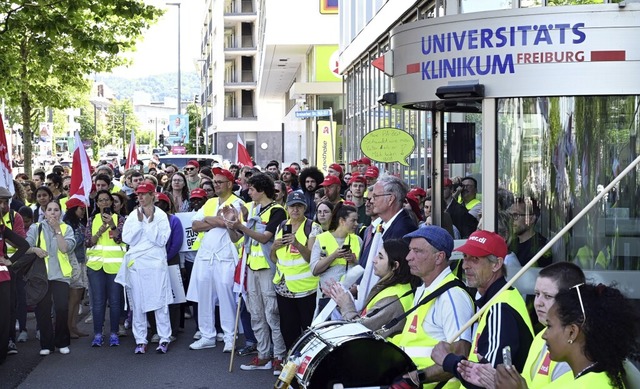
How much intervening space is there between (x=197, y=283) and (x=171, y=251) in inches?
23.0

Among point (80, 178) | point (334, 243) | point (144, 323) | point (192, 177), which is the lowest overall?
point (144, 323)

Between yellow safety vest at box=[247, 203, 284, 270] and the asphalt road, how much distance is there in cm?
108

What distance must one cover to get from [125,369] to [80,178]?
11.0ft

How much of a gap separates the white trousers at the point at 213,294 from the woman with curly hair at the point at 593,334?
774 centimetres

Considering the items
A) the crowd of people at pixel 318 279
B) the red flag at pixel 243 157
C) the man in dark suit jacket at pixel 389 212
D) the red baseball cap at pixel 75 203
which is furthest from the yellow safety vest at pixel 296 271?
the red flag at pixel 243 157

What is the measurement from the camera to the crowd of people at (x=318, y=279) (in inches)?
179

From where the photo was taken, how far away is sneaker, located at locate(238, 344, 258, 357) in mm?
11195

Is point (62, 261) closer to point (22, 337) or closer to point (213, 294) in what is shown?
point (22, 337)

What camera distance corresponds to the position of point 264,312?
34.5 ft

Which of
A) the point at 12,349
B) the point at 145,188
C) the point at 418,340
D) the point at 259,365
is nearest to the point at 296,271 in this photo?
the point at 259,365

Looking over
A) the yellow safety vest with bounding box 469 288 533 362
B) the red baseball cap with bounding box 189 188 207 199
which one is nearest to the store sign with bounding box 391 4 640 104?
the yellow safety vest with bounding box 469 288 533 362

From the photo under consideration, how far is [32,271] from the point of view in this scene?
11.1 m

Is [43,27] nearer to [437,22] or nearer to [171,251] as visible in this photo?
[171,251]

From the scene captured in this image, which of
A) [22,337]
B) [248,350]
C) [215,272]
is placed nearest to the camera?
[248,350]
